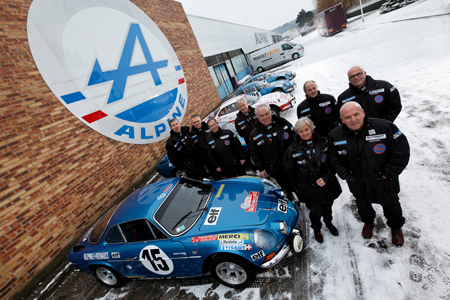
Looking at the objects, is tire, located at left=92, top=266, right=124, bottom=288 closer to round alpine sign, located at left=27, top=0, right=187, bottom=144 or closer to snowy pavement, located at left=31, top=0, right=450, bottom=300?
snowy pavement, located at left=31, top=0, right=450, bottom=300

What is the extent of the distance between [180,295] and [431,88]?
8058 mm

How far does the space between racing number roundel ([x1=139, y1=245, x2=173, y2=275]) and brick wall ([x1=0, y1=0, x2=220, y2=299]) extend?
307cm

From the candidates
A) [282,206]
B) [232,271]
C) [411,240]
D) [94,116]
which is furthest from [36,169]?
[411,240]

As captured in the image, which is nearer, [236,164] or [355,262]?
[355,262]

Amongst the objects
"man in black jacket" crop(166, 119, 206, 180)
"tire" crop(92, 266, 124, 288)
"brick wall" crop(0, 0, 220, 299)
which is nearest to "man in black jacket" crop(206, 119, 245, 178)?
"man in black jacket" crop(166, 119, 206, 180)

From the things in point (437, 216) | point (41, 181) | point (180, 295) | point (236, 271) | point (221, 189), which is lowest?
point (437, 216)

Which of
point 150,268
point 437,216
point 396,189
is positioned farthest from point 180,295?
point 437,216

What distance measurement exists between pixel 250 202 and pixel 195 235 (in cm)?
92

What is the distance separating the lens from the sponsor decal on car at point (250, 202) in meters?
3.04

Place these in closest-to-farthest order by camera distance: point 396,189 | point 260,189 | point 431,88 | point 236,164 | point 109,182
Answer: point 396,189 → point 260,189 → point 236,164 → point 431,88 → point 109,182

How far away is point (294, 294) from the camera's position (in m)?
2.62

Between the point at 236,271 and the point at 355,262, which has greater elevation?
the point at 236,271

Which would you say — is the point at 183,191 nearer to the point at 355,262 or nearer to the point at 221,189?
the point at 221,189

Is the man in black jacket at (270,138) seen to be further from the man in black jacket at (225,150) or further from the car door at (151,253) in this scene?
the car door at (151,253)
